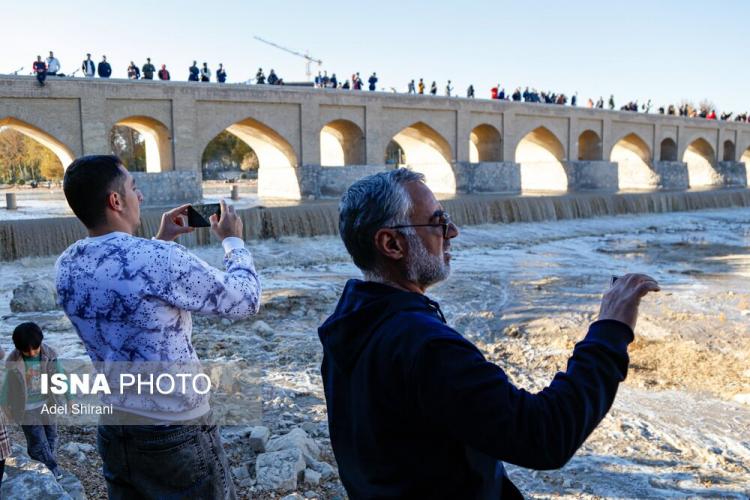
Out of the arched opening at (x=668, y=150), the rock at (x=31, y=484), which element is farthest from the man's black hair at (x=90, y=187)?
the arched opening at (x=668, y=150)

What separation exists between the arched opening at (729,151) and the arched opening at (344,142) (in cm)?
2271

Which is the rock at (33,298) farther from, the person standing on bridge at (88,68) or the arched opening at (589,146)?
the arched opening at (589,146)

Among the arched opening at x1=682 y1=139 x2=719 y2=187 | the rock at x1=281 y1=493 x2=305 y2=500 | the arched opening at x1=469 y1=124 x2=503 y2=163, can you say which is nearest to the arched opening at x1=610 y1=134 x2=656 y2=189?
the arched opening at x1=682 y1=139 x2=719 y2=187

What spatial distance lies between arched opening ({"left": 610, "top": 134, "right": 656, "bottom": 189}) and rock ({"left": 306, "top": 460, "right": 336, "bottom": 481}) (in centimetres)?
2885

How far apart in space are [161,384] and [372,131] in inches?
784

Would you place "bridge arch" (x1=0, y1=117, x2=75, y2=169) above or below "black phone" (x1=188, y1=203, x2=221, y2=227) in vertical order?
above

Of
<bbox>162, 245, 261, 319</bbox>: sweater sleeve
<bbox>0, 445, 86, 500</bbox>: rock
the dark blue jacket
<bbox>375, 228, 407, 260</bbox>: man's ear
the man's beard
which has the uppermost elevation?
<bbox>375, 228, 407, 260</bbox>: man's ear

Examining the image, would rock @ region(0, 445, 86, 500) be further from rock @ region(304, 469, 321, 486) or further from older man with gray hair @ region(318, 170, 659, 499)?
older man with gray hair @ region(318, 170, 659, 499)

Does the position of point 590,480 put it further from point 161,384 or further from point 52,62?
point 52,62

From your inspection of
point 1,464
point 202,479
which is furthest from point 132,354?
point 1,464

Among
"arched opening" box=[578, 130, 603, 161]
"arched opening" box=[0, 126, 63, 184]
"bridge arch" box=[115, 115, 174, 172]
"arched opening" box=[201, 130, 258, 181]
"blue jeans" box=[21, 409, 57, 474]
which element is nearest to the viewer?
"blue jeans" box=[21, 409, 57, 474]

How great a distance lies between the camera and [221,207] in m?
1.84

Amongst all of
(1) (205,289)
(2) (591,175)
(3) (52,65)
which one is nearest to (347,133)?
(3) (52,65)

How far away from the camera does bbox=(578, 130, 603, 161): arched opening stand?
28062 millimetres
